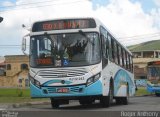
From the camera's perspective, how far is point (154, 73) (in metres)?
46.5

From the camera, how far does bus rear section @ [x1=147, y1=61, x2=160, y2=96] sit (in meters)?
46.1

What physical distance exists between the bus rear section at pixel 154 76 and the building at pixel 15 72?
61.6m

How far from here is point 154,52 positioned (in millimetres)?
149125

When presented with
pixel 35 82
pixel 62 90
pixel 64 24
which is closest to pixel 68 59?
pixel 62 90

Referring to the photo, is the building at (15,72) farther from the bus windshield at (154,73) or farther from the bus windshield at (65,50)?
the bus windshield at (65,50)

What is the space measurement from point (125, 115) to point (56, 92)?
282 inches

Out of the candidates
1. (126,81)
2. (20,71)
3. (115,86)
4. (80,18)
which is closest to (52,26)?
(80,18)

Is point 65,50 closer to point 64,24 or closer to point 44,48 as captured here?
point 44,48

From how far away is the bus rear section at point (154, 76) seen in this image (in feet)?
151

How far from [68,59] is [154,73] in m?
28.0

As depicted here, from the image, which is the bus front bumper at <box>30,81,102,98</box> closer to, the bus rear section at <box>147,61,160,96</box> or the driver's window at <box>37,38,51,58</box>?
the driver's window at <box>37,38,51,58</box>

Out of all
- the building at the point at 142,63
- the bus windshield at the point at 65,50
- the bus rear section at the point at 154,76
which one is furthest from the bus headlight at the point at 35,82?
the building at the point at 142,63

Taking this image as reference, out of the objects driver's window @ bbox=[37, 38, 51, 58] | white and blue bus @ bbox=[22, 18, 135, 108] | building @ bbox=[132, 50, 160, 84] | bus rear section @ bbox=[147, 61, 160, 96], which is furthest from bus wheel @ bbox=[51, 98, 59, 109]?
building @ bbox=[132, 50, 160, 84]

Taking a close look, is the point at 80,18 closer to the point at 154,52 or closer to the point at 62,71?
the point at 62,71
